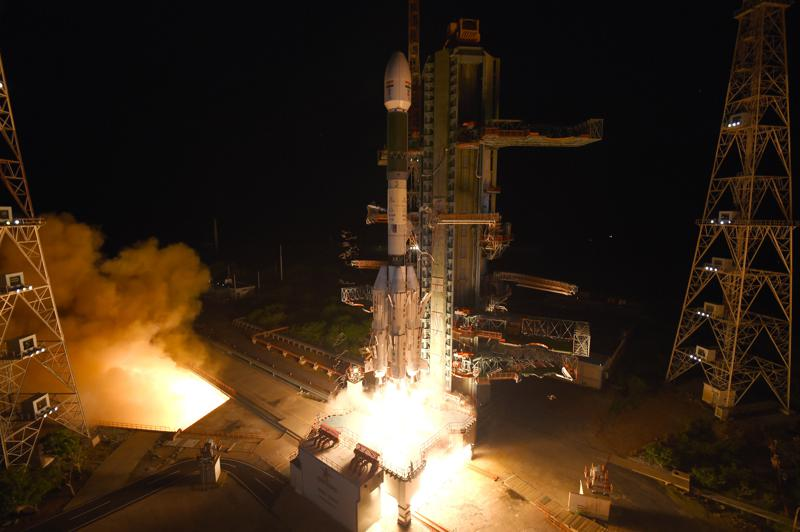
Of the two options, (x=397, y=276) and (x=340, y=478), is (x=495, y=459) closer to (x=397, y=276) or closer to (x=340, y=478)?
(x=340, y=478)

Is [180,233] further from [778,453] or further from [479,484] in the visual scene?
[778,453]

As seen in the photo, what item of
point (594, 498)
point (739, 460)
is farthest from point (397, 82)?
point (739, 460)

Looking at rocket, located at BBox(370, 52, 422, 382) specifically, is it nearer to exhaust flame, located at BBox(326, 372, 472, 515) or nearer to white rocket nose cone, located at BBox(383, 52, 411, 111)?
white rocket nose cone, located at BBox(383, 52, 411, 111)

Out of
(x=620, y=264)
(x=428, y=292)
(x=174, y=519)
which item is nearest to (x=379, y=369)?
(x=428, y=292)

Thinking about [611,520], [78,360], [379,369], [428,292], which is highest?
[428,292]

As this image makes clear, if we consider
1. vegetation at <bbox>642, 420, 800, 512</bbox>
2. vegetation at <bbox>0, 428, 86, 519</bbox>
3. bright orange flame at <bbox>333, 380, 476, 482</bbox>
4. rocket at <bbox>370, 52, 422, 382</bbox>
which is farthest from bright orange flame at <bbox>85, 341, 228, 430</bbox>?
vegetation at <bbox>642, 420, 800, 512</bbox>
